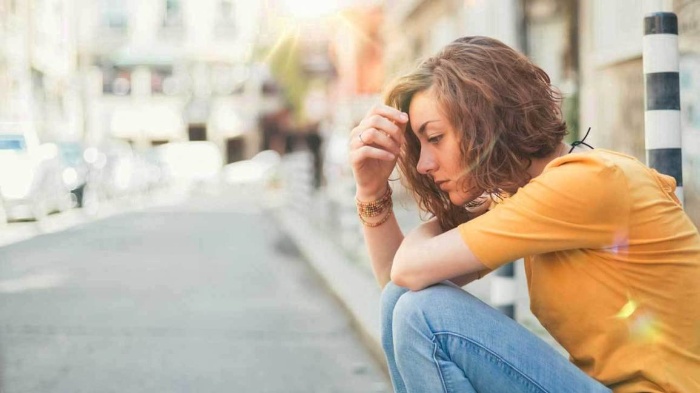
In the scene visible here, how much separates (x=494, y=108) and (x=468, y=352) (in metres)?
0.58

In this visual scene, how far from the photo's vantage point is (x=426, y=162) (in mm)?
2240

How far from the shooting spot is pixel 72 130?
38.4m

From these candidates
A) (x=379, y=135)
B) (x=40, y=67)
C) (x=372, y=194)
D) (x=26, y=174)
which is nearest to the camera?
(x=379, y=135)

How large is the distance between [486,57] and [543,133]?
0.75 ft

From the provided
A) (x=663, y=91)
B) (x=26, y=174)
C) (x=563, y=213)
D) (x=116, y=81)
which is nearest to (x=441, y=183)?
(x=563, y=213)

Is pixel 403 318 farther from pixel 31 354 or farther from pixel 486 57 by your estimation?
pixel 31 354

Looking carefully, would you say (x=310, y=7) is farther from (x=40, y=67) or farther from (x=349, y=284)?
(x=349, y=284)

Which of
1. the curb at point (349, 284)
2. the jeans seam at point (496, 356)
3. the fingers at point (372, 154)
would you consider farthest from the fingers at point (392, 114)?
the curb at point (349, 284)

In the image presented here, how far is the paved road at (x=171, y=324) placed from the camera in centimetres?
411

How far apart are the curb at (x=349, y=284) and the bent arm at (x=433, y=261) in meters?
2.15

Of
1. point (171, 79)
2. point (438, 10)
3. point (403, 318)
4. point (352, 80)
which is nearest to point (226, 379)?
point (403, 318)

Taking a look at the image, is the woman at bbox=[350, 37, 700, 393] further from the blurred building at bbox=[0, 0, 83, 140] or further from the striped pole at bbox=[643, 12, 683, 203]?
the blurred building at bbox=[0, 0, 83, 140]

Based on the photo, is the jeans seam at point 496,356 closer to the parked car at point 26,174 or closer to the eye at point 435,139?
the eye at point 435,139

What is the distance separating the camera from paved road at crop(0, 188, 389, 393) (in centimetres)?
411
